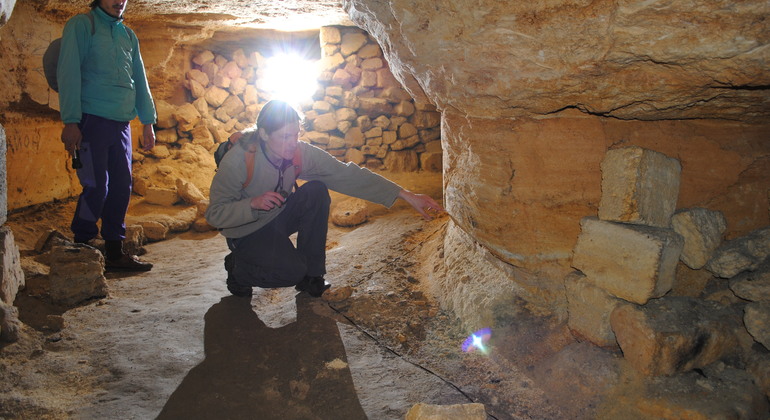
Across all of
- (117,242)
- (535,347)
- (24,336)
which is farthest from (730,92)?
(117,242)

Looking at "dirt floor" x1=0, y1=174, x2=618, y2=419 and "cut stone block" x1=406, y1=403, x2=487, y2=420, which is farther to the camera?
"dirt floor" x1=0, y1=174, x2=618, y2=419

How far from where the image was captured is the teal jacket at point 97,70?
127 inches

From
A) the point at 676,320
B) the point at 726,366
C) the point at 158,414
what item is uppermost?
the point at 676,320

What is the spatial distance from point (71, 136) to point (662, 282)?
356cm

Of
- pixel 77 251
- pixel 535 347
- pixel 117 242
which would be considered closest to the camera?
pixel 535 347

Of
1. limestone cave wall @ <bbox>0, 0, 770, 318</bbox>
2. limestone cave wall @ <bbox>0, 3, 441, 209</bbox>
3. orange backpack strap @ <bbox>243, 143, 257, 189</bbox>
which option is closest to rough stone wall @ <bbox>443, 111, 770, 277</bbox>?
limestone cave wall @ <bbox>0, 0, 770, 318</bbox>

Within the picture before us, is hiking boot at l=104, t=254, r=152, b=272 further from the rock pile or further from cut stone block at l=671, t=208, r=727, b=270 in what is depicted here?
cut stone block at l=671, t=208, r=727, b=270

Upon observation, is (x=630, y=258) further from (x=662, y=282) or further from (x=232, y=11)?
(x=232, y=11)

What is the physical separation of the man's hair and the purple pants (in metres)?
1.47

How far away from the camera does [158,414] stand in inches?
81.9

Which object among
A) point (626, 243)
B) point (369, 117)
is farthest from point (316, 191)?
point (369, 117)

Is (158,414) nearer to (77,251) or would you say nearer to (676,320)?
(77,251)

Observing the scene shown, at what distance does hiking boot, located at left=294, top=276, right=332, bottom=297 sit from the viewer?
10.5 ft

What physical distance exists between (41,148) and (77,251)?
8.05ft
